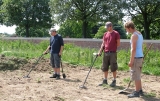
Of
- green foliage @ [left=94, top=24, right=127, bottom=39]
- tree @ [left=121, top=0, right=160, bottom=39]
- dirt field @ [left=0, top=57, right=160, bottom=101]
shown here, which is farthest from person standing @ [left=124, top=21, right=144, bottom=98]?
green foliage @ [left=94, top=24, right=127, bottom=39]

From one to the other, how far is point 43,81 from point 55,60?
88 centimetres

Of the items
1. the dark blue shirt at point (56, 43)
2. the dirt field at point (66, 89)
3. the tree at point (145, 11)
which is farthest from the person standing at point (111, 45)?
the tree at point (145, 11)

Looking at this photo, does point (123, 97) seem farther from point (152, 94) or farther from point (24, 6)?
point (24, 6)

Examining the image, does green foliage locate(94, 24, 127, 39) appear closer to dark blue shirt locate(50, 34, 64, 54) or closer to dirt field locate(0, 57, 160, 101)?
dirt field locate(0, 57, 160, 101)

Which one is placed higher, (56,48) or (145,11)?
(145,11)

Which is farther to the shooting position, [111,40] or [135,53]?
[111,40]

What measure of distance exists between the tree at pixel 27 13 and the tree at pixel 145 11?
12.5 meters

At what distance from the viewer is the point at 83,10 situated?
1496 inches

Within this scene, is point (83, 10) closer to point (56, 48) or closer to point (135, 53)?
point (56, 48)

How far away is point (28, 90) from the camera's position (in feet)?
21.8

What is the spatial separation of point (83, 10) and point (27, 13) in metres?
8.78

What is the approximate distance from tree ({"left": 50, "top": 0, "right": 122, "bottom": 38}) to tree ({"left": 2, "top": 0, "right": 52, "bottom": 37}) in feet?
13.0

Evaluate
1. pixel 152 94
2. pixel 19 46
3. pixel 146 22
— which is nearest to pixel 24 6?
pixel 146 22

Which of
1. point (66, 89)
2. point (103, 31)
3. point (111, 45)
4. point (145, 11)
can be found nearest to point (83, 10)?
point (145, 11)
